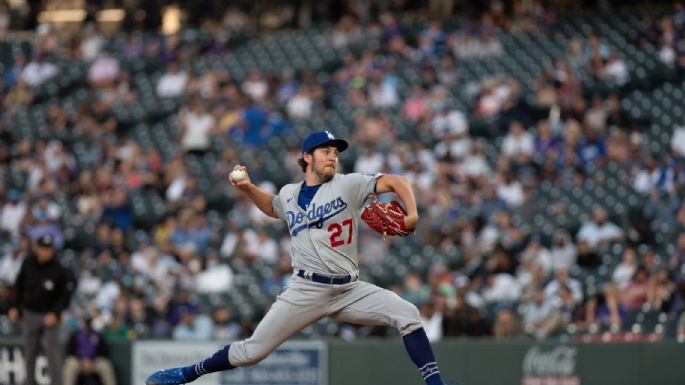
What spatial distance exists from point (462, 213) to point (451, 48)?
518 cm

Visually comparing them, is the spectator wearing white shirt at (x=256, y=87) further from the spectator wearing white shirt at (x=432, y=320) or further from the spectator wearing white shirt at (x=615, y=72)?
the spectator wearing white shirt at (x=432, y=320)

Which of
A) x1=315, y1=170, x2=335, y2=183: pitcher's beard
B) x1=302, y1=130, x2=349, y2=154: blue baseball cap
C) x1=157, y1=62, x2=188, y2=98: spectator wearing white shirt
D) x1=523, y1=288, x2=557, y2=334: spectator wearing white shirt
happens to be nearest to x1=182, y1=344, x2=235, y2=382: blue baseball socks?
x1=315, y1=170, x2=335, y2=183: pitcher's beard

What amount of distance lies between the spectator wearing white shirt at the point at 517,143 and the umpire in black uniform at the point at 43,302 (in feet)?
25.7

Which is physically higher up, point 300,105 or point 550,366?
point 300,105

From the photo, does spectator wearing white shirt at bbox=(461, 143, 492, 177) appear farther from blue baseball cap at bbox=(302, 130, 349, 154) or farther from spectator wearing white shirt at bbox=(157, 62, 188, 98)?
blue baseball cap at bbox=(302, 130, 349, 154)

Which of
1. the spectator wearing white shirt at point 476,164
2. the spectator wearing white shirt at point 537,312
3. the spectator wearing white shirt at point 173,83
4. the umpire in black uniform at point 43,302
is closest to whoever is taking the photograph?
the umpire in black uniform at point 43,302

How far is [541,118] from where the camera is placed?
1833cm

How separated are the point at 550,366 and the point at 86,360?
4.90 metres

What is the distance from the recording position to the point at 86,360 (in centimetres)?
1316

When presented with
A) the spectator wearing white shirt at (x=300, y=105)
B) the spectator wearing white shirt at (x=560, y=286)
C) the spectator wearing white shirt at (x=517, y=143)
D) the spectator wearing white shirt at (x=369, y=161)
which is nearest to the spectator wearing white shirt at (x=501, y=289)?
the spectator wearing white shirt at (x=560, y=286)

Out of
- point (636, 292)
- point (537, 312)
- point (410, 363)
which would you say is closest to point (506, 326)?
point (537, 312)

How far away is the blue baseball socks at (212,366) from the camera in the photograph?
25.5 feet

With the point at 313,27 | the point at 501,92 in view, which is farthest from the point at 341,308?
the point at 313,27

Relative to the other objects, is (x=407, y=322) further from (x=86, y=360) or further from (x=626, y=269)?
(x=626, y=269)
